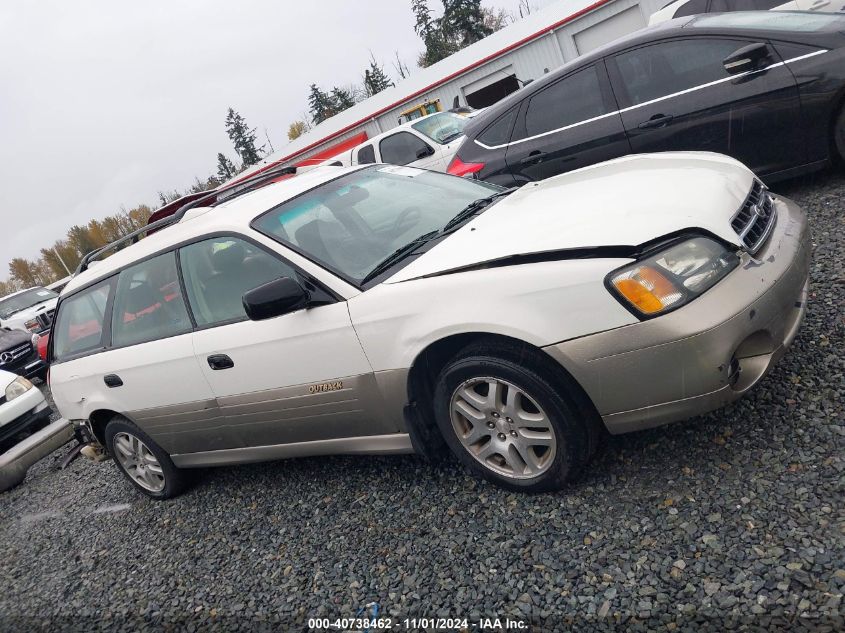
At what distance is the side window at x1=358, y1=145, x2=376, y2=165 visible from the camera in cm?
1104

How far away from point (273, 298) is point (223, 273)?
836mm

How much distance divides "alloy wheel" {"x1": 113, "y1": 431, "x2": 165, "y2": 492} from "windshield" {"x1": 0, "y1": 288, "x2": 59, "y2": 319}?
44.3 feet

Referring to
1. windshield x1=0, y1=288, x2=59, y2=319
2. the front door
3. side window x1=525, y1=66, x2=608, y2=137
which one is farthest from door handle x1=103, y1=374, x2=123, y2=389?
windshield x1=0, y1=288, x2=59, y2=319

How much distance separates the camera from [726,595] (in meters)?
2.02

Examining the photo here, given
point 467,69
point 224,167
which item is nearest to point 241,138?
point 224,167

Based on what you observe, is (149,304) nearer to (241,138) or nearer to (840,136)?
(840,136)

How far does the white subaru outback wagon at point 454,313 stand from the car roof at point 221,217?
23 millimetres

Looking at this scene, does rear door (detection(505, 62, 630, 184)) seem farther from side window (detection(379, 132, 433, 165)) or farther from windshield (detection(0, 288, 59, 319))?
windshield (detection(0, 288, 59, 319))

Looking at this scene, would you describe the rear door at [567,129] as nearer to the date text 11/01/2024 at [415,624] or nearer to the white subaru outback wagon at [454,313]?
the white subaru outback wagon at [454,313]

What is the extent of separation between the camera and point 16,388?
7.52 metres

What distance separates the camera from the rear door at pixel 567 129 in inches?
209

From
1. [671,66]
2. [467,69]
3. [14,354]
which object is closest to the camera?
[671,66]

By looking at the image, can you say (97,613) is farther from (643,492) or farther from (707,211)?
(707,211)

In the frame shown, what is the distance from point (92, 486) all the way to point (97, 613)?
7.84ft
